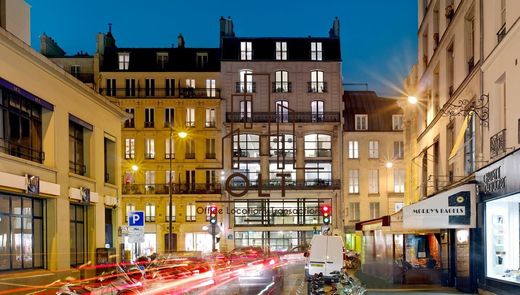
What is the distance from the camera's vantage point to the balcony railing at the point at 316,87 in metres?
69.6

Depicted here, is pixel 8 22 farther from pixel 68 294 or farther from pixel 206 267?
pixel 68 294

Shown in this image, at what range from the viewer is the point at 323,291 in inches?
601

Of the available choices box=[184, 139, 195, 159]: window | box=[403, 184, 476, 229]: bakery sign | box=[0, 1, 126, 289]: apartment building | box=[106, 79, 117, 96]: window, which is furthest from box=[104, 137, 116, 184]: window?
box=[106, 79, 117, 96]: window

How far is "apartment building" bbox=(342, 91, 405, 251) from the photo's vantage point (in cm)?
6862

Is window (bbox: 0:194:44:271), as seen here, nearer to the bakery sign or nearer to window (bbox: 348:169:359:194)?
the bakery sign

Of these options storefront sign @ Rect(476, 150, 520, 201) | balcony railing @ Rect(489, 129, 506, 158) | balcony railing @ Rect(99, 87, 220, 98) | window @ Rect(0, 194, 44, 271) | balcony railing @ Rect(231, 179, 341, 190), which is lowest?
window @ Rect(0, 194, 44, 271)

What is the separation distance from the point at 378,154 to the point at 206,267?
137 ft

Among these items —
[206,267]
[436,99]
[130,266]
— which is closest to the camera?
[130,266]

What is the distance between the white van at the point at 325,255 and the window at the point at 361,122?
42639 millimetres

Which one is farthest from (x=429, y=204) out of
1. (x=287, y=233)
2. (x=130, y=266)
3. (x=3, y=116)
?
(x=287, y=233)

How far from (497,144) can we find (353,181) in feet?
161

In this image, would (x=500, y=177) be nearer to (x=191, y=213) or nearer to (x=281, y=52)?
(x=191, y=213)

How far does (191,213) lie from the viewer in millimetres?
67062

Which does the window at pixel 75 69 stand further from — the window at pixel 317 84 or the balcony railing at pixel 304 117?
the window at pixel 317 84
